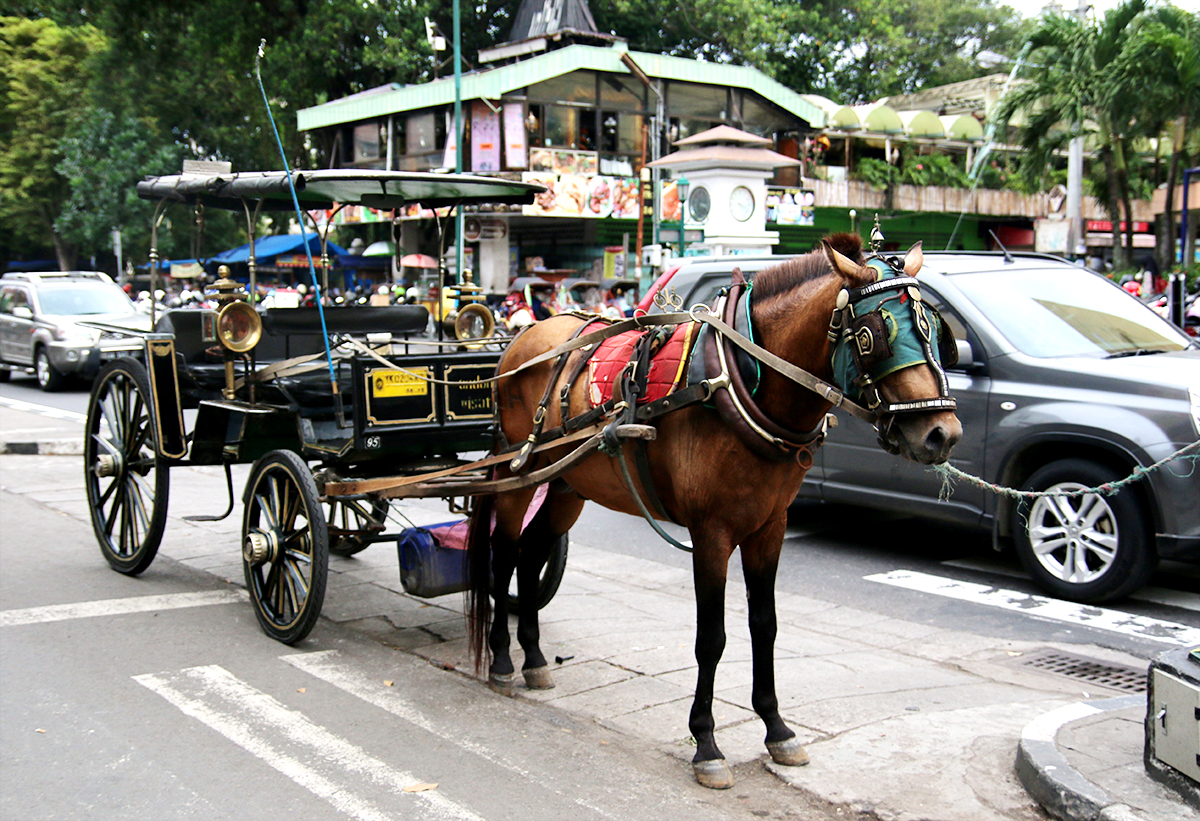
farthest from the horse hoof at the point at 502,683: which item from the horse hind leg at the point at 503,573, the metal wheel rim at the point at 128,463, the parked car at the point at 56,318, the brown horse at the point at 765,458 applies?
the parked car at the point at 56,318

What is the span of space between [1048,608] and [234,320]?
16.7ft

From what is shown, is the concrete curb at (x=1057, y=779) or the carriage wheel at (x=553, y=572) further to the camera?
the carriage wheel at (x=553, y=572)

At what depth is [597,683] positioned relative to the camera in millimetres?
5270

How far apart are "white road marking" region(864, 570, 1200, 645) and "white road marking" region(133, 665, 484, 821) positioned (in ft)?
13.4

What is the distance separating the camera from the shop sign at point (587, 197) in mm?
27297

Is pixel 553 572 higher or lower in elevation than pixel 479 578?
lower

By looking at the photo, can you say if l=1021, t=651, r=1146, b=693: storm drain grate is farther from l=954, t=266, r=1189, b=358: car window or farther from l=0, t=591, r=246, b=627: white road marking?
l=0, t=591, r=246, b=627: white road marking

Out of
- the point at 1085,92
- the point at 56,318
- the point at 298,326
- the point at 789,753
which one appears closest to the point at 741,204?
the point at 1085,92

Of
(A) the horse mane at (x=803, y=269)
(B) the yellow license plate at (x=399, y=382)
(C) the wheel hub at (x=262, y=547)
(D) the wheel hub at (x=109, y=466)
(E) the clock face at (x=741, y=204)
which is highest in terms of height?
(E) the clock face at (x=741, y=204)

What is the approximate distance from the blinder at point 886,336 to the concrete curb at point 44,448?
1118cm

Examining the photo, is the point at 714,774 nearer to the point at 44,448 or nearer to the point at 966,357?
the point at 966,357

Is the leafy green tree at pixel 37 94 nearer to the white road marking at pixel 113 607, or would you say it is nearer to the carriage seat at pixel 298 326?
the carriage seat at pixel 298 326

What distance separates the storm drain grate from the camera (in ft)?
17.4

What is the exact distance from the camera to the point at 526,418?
217 inches
